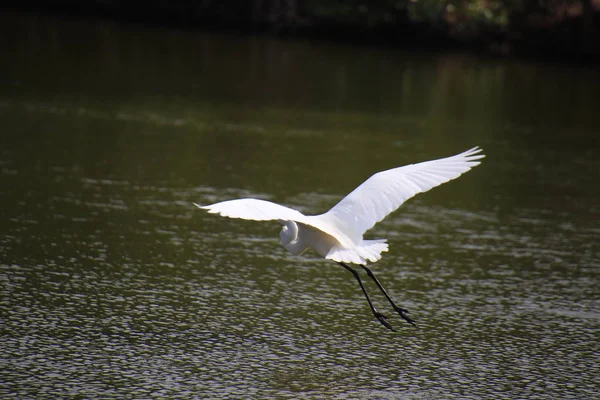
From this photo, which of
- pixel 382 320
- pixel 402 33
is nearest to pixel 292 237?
pixel 382 320

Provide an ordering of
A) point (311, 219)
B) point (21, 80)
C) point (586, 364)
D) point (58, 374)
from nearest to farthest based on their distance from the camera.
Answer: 1. point (58, 374)
2. point (311, 219)
3. point (586, 364)
4. point (21, 80)

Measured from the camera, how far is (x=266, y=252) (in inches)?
277

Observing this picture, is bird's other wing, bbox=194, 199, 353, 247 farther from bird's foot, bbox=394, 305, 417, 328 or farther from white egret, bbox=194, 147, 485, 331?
bird's foot, bbox=394, 305, 417, 328

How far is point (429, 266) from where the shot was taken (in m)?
7.05

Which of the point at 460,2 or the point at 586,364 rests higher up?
the point at 460,2

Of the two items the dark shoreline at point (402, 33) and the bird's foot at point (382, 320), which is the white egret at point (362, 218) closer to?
the bird's foot at point (382, 320)

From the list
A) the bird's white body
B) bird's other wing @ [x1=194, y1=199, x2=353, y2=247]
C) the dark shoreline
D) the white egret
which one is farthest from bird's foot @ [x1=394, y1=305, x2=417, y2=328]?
the dark shoreline

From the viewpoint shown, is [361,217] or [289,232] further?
[361,217]

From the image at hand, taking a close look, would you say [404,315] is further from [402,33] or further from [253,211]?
[402,33]

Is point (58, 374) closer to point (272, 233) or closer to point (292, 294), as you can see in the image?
point (292, 294)

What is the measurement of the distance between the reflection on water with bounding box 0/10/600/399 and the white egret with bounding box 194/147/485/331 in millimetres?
531

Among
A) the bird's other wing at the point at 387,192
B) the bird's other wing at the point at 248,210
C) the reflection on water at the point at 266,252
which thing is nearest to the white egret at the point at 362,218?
the bird's other wing at the point at 387,192

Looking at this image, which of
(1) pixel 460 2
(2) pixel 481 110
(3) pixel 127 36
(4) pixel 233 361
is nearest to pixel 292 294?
(4) pixel 233 361

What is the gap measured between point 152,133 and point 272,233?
3.47m
